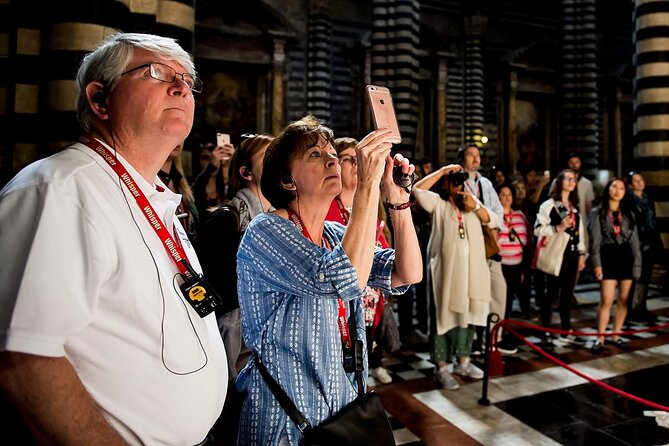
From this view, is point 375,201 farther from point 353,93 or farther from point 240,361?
point 353,93

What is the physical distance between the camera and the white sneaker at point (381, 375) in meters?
4.74

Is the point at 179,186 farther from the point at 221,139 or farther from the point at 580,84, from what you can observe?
the point at 580,84

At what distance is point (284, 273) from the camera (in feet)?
5.38

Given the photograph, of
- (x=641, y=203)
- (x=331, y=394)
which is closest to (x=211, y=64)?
(x=641, y=203)

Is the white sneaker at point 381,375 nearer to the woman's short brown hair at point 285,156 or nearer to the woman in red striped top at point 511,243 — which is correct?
the woman in red striped top at point 511,243

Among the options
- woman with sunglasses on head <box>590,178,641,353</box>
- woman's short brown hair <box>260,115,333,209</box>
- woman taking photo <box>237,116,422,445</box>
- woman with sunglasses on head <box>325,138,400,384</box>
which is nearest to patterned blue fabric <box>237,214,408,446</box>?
woman taking photo <box>237,116,422,445</box>

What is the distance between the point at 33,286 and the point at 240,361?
1711mm

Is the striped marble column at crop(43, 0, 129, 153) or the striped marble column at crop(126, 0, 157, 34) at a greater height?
the striped marble column at crop(126, 0, 157, 34)

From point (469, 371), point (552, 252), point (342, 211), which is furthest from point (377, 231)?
point (552, 252)

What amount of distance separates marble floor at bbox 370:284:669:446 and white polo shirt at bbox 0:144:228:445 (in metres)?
2.67

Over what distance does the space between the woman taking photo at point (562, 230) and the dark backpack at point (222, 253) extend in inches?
171

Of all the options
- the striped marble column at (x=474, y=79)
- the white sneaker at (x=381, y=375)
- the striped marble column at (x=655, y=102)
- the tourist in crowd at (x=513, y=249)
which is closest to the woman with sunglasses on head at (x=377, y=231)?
the white sneaker at (x=381, y=375)

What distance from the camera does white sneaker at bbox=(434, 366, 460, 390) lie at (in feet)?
15.0

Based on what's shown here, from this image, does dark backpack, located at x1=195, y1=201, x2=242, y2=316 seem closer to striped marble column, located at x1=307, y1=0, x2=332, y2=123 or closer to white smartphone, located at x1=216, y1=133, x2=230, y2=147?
white smartphone, located at x1=216, y1=133, x2=230, y2=147
